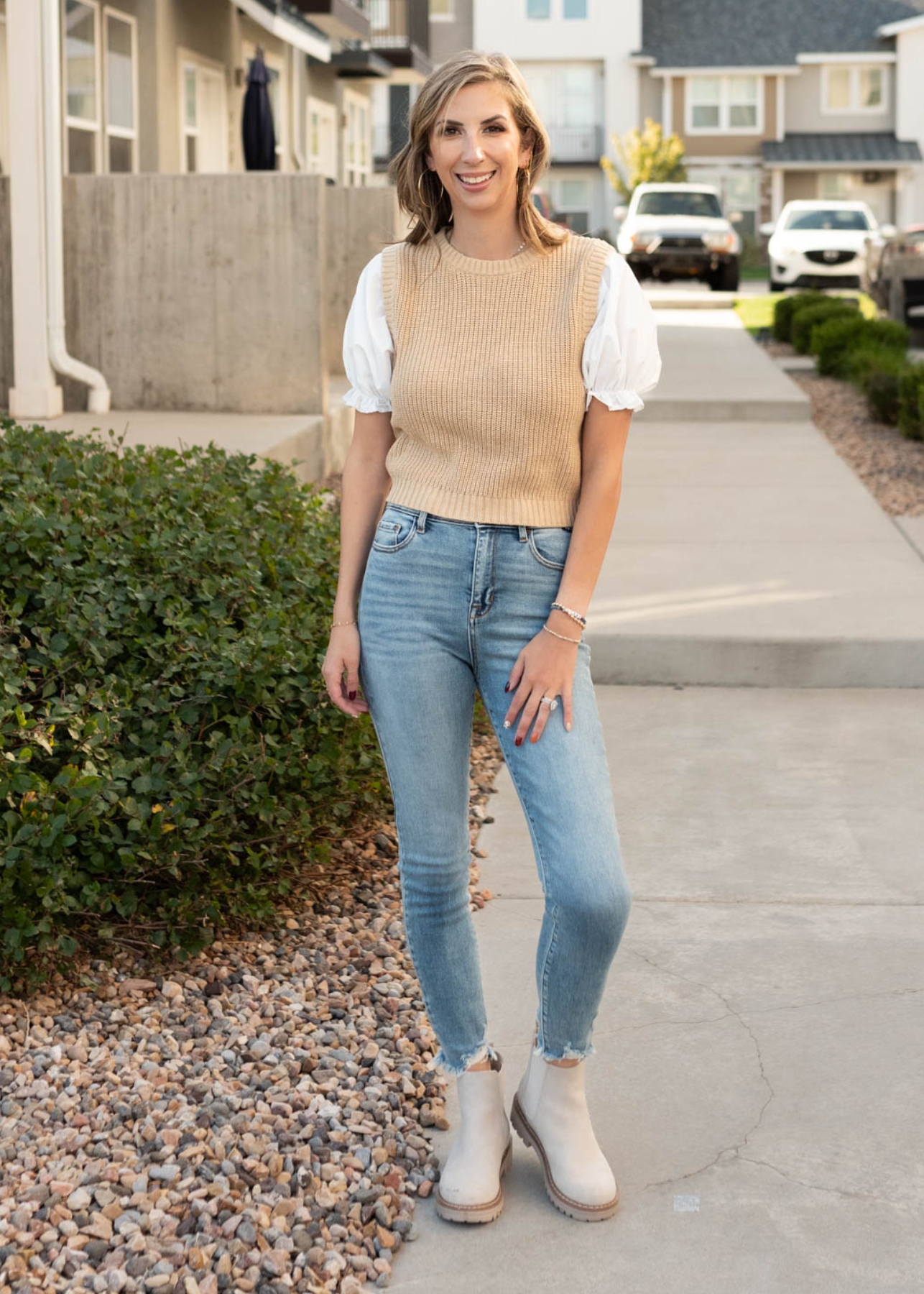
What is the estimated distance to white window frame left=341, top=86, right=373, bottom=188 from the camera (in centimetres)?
2383

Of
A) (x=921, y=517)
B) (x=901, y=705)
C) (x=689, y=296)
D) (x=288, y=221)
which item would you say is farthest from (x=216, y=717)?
(x=689, y=296)

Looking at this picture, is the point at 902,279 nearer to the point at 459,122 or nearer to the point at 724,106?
the point at 459,122

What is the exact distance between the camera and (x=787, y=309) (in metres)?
19.6

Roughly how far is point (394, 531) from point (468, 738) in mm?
370

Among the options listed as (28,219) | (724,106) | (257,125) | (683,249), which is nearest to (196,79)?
(257,125)

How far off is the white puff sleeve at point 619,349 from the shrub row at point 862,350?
929 centimetres

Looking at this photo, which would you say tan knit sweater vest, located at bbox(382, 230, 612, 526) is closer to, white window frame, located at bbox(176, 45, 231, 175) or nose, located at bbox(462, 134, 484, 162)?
nose, located at bbox(462, 134, 484, 162)

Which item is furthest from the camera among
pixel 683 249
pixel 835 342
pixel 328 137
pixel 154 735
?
pixel 683 249

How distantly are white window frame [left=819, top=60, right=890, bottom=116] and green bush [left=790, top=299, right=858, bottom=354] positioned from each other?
33.8m

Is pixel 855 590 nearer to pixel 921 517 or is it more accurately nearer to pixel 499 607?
pixel 921 517

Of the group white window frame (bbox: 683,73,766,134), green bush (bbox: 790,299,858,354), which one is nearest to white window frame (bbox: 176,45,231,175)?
green bush (bbox: 790,299,858,354)

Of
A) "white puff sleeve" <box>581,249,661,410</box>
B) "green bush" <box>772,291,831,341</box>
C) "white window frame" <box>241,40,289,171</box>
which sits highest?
"white window frame" <box>241,40,289,171</box>

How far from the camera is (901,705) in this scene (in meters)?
5.97

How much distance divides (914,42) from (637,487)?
43.1 m
